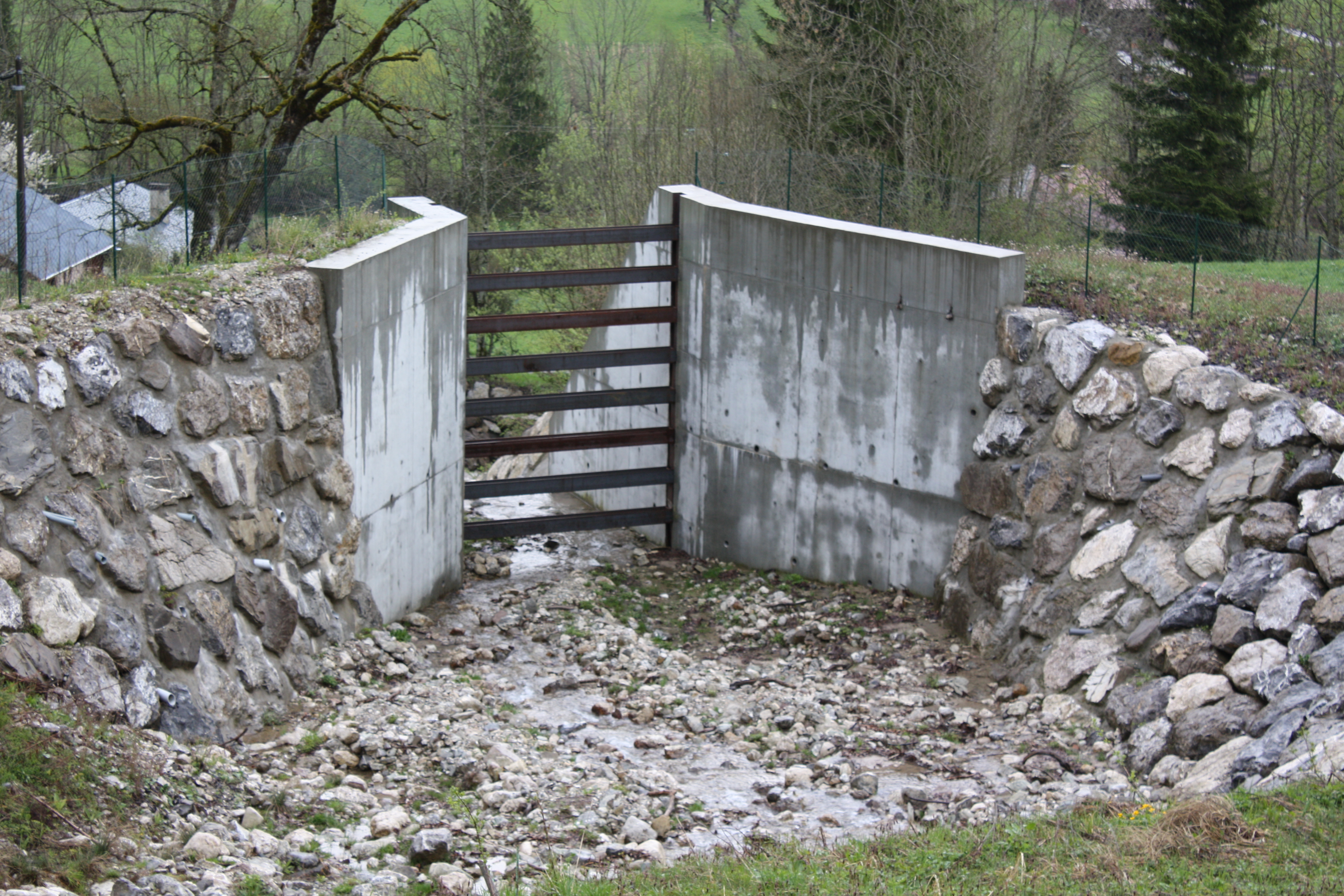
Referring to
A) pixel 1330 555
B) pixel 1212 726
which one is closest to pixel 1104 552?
pixel 1330 555

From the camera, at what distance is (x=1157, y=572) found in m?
10.6

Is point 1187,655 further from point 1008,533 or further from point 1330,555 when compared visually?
point 1008,533

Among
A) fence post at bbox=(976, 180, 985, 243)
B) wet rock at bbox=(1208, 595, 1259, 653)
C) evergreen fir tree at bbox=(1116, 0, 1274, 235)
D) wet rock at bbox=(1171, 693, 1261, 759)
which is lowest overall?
wet rock at bbox=(1171, 693, 1261, 759)

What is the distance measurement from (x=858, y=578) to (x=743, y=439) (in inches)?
81.9

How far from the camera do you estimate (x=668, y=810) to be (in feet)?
28.0

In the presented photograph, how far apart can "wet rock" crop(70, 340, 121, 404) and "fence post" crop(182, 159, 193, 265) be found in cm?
217

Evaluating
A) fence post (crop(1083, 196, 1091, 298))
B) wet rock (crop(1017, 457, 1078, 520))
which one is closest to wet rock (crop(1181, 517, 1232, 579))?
wet rock (crop(1017, 457, 1078, 520))

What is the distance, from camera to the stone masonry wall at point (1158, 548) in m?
9.11

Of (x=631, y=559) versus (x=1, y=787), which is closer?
(x=1, y=787)

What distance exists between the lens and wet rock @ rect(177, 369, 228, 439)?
9.44 metres

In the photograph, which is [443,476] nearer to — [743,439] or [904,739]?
[743,439]

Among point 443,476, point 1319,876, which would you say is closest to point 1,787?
point 1319,876

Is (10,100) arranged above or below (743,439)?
above

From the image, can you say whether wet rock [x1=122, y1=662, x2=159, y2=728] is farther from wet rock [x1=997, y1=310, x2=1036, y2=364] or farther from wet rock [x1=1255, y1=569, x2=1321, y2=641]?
wet rock [x1=997, y1=310, x2=1036, y2=364]
